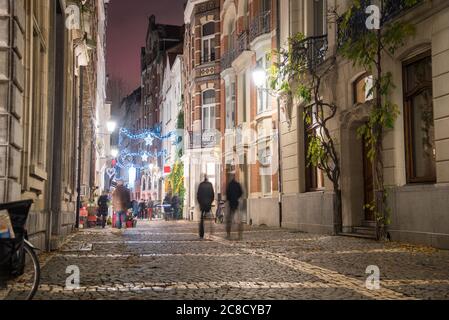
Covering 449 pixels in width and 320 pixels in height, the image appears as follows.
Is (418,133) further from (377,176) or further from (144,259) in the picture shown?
(144,259)

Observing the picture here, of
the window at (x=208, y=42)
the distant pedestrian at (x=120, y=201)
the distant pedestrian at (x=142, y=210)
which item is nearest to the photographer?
the distant pedestrian at (x=120, y=201)

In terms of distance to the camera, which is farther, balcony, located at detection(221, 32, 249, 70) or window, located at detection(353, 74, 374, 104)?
balcony, located at detection(221, 32, 249, 70)

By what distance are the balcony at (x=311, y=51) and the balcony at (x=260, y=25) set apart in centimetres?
606

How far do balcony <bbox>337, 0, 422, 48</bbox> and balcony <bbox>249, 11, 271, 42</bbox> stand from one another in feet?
27.7

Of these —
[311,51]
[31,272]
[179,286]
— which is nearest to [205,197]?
[311,51]

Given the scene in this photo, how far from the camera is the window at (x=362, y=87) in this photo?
14578mm

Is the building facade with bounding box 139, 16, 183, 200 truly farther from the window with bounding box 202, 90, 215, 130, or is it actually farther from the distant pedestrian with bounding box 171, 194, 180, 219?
the window with bounding box 202, 90, 215, 130

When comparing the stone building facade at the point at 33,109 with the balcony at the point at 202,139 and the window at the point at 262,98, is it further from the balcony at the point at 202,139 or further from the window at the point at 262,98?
the balcony at the point at 202,139

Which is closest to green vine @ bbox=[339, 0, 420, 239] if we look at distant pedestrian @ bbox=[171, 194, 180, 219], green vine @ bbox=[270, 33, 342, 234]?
green vine @ bbox=[270, 33, 342, 234]

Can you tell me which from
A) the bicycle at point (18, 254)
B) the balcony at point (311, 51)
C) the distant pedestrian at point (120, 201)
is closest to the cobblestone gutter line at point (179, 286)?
the bicycle at point (18, 254)

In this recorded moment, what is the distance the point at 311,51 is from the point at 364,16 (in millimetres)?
3919

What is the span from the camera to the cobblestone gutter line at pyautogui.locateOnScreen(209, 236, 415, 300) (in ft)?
18.9

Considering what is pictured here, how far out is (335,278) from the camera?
704 centimetres
